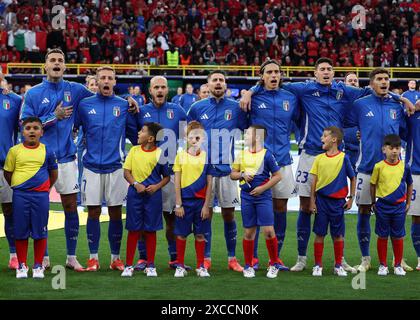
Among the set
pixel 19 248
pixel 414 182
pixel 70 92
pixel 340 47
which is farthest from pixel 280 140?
pixel 340 47

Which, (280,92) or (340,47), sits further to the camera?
(340,47)

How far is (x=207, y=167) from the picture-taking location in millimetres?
9562

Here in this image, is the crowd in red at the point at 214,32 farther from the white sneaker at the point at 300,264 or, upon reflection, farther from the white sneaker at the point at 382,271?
the white sneaker at the point at 382,271

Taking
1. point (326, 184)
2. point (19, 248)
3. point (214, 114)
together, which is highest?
point (214, 114)

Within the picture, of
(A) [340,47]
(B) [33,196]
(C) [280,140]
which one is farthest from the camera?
(A) [340,47]

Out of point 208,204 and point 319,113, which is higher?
point 319,113

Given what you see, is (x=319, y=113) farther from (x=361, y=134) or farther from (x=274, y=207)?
(x=274, y=207)

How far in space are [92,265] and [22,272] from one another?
0.87 meters

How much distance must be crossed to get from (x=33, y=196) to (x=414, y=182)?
4174 mm

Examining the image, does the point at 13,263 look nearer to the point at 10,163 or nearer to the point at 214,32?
the point at 10,163

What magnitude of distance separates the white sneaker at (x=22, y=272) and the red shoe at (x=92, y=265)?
2.52ft

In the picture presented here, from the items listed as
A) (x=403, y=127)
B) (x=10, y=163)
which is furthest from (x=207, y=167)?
(x=403, y=127)

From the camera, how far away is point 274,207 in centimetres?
989

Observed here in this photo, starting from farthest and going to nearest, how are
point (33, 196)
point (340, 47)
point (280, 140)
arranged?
point (340, 47)
point (280, 140)
point (33, 196)
